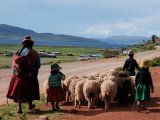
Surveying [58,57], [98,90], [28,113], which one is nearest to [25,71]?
[28,113]

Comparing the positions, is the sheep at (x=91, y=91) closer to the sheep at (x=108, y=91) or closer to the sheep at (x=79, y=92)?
the sheep at (x=108, y=91)

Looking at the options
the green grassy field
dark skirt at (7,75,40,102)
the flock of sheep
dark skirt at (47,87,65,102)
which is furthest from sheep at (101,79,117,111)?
the green grassy field

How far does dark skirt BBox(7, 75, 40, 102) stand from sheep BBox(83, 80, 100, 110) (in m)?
1.47

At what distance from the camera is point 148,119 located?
1229 centimetres

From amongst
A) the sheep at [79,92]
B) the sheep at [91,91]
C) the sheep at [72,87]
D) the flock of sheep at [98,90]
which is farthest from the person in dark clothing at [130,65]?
the sheep at [91,91]

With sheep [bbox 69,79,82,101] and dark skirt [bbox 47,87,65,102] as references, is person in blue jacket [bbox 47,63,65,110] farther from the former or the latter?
sheep [bbox 69,79,82,101]

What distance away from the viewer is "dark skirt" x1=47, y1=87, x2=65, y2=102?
46.5 feet

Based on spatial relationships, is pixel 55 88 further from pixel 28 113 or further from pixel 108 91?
pixel 108 91

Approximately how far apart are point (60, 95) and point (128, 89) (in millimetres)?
2195

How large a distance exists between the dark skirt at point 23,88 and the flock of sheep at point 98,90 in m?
1.40

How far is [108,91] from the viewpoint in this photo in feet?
44.6

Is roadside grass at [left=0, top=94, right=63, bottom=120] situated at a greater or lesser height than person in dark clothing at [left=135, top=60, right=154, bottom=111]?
lesser

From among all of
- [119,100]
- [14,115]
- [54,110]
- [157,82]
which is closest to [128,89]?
[119,100]

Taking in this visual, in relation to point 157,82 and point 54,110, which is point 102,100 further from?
point 157,82
